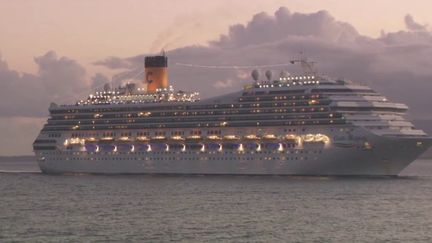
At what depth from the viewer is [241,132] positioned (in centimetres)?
11844

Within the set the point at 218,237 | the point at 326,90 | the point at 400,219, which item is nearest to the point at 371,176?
the point at 326,90

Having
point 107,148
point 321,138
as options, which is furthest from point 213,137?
point 107,148

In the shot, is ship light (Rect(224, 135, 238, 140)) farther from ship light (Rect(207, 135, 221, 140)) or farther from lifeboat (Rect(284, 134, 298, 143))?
lifeboat (Rect(284, 134, 298, 143))

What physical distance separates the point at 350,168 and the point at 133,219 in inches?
1715

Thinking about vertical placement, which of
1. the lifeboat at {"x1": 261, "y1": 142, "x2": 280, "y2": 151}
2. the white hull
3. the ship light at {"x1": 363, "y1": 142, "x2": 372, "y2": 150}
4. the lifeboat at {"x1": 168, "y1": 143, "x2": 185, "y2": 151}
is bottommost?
the white hull

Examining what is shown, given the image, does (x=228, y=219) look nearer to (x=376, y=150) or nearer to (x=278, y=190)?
(x=278, y=190)

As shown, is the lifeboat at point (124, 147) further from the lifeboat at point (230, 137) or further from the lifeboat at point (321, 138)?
the lifeboat at point (321, 138)

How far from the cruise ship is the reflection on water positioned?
2865 millimetres

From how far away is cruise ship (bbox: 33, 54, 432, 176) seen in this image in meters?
109

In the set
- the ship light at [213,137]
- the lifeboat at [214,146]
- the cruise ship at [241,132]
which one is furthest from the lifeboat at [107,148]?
the ship light at [213,137]

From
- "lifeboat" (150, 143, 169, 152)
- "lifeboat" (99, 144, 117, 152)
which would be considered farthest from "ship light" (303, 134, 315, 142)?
"lifeboat" (99, 144, 117, 152)

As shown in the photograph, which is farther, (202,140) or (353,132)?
(202,140)

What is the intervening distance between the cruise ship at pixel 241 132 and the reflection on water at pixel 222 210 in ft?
9.40

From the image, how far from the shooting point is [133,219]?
2847 inches
